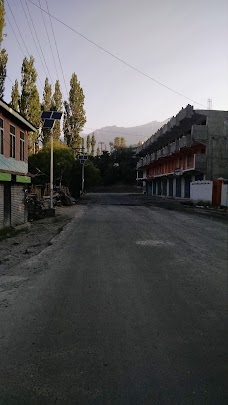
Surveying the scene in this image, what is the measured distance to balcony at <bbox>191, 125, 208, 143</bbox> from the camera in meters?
38.0

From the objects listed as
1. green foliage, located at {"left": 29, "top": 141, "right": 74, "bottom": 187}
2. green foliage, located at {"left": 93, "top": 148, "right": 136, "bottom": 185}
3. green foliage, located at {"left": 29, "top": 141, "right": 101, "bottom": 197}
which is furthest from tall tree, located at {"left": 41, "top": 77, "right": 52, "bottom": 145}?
green foliage, located at {"left": 93, "top": 148, "right": 136, "bottom": 185}

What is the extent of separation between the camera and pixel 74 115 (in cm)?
5784

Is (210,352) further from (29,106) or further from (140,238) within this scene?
(29,106)

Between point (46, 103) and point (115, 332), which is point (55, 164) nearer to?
point (46, 103)

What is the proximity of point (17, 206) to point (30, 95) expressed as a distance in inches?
963

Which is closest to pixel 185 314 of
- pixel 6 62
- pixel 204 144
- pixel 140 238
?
pixel 140 238

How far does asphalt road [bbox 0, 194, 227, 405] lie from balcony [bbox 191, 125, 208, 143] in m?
30.8

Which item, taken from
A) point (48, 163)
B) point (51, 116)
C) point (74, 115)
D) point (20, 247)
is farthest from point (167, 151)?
point (20, 247)

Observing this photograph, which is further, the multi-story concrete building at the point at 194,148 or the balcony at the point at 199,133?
the multi-story concrete building at the point at 194,148

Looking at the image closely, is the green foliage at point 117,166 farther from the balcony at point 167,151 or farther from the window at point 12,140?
the window at point 12,140

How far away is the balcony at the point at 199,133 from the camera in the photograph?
38031 millimetres

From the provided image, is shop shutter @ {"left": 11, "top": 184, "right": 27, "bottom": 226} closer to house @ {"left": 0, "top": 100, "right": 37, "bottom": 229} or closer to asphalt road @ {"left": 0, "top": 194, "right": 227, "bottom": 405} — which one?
house @ {"left": 0, "top": 100, "right": 37, "bottom": 229}

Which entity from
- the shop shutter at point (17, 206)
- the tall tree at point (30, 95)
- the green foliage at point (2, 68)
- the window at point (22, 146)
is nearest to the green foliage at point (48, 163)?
the tall tree at point (30, 95)

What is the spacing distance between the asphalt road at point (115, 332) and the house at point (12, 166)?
7.97m
